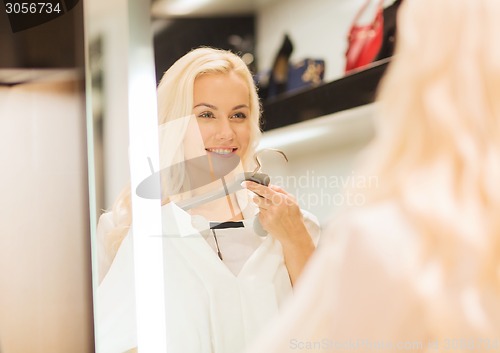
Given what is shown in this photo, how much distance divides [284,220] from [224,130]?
0.27m

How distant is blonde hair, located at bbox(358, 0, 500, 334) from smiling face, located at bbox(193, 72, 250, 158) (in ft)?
2.08

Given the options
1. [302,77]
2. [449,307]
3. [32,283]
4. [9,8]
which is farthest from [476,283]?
[9,8]

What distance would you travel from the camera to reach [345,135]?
1665 millimetres

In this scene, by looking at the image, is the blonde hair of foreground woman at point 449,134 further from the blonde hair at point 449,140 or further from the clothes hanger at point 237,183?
the clothes hanger at point 237,183

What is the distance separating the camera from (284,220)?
168 centimetres

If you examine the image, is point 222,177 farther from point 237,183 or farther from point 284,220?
point 284,220

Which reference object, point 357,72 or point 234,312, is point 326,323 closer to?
point 234,312

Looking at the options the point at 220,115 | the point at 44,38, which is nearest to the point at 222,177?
the point at 220,115

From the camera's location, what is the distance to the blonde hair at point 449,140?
991 mm

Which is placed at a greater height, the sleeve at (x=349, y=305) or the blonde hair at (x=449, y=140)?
the blonde hair at (x=449, y=140)

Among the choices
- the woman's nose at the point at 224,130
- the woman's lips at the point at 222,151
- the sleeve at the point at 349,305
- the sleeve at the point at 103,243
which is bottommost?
the sleeve at the point at 349,305

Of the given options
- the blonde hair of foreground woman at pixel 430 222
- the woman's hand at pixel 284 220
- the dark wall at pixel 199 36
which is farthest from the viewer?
the dark wall at pixel 199 36

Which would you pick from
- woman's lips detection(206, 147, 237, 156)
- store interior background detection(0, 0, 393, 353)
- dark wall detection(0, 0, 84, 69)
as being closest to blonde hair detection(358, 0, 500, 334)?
woman's lips detection(206, 147, 237, 156)

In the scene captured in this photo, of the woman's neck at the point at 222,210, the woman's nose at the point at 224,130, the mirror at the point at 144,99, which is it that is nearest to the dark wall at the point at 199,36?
the mirror at the point at 144,99
